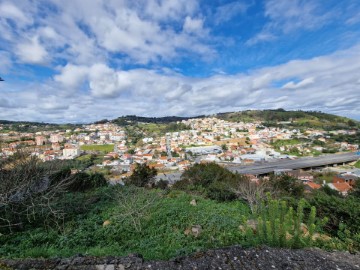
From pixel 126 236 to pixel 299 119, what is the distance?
11917 centimetres

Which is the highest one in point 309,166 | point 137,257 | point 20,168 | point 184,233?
point 20,168

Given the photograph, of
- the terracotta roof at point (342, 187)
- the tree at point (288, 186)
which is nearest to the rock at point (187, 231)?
Result: the tree at point (288, 186)

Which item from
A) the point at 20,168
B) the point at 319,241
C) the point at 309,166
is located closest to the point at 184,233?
the point at 319,241

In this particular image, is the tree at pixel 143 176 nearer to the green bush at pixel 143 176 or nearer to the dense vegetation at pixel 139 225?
the green bush at pixel 143 176

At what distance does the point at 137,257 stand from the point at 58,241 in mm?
2875

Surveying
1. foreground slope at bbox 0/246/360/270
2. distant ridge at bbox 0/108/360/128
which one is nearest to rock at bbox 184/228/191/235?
foreground slope at bbox 0/246/360/270

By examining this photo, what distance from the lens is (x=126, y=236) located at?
523cm

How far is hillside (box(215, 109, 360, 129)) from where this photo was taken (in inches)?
3830

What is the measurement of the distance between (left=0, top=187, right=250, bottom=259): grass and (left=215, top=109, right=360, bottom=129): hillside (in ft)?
344

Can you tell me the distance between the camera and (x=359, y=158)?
49.6 meters

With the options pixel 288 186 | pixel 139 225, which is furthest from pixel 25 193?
pixel 288 186

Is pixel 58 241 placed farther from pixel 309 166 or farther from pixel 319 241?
pixel 309 166

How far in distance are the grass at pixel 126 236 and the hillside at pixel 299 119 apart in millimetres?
104819

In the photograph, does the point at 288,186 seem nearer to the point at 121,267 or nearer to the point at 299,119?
the point at 121,267
